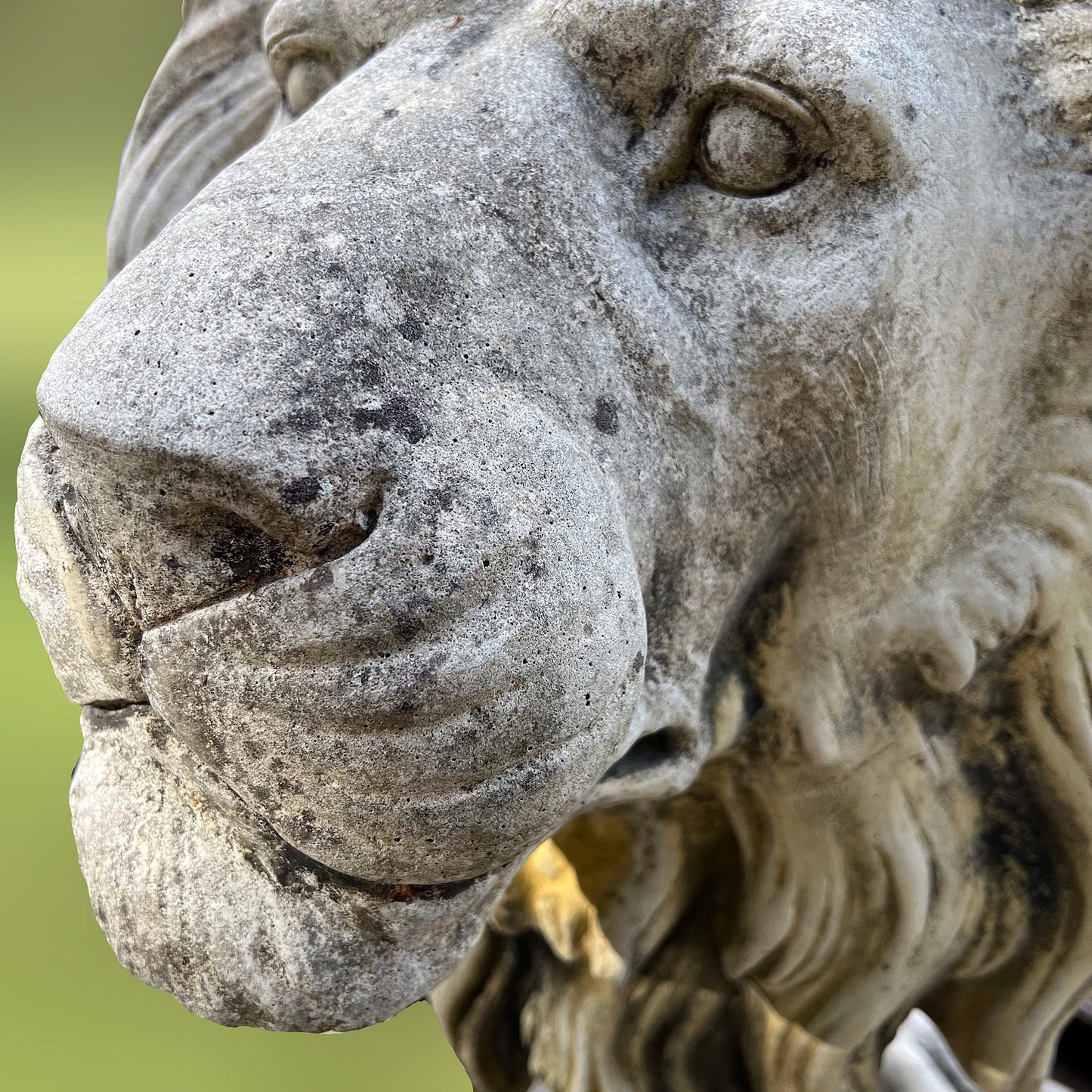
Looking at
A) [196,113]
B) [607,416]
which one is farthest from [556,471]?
[196,113]

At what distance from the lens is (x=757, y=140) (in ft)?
2.06

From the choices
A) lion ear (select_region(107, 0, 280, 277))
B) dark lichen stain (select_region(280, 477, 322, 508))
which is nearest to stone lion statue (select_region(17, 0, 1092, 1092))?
dark lichen stain (select_region(280, 477, 322, 508))

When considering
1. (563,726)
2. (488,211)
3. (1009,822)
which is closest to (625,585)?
(563,726)

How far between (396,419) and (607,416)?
0.11 metres

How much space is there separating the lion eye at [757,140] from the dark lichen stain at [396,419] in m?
0.20

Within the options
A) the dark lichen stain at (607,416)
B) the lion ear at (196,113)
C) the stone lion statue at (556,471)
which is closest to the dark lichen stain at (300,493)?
the stone lion statue at (556,471)

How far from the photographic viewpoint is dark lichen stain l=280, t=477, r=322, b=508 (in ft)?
1.75

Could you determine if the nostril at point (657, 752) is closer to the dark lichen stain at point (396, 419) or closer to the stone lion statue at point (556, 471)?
the stone lion statue at point (556, 471)

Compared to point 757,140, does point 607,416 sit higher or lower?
lower

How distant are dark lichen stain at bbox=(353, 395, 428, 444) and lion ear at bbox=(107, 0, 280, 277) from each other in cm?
46

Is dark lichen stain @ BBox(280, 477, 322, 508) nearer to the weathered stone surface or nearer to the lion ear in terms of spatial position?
the weathered stone surface

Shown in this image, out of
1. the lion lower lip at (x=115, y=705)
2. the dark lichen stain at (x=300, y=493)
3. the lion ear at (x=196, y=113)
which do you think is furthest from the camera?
the lion ear at (x=196, y=113)

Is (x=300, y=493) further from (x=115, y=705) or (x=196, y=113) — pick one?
(x=196, y=113)

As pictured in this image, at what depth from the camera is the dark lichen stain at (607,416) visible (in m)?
0.61
